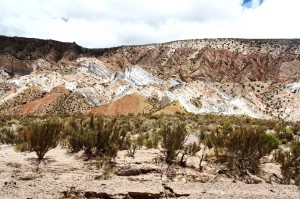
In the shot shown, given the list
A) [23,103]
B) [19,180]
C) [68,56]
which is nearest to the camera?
[19,180]

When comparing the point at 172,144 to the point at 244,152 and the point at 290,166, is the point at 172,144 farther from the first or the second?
the point at 290,166

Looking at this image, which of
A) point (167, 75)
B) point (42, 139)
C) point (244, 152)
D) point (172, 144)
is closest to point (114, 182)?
point (172, 144)

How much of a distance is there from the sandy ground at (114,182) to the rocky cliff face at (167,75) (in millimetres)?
35685

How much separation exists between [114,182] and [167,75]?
209 ft

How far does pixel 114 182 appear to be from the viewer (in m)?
10.2

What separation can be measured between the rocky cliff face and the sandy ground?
35.7 metres

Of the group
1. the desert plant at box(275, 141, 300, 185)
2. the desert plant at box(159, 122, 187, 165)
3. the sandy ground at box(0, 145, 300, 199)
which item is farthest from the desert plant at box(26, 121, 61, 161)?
the desert plant at box(275, 141, 300, 185)

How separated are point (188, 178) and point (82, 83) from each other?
59.6 meters

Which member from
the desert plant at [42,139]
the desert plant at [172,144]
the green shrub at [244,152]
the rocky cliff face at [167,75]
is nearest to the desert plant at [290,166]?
the green shrub at [244,152]

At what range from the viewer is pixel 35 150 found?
1369 cm

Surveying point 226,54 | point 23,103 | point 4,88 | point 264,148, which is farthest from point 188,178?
point 226,54

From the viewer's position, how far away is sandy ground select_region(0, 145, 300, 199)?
927cm

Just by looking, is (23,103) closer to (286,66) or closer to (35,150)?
(35,150)

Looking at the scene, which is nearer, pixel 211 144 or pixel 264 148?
pixel 264 148
